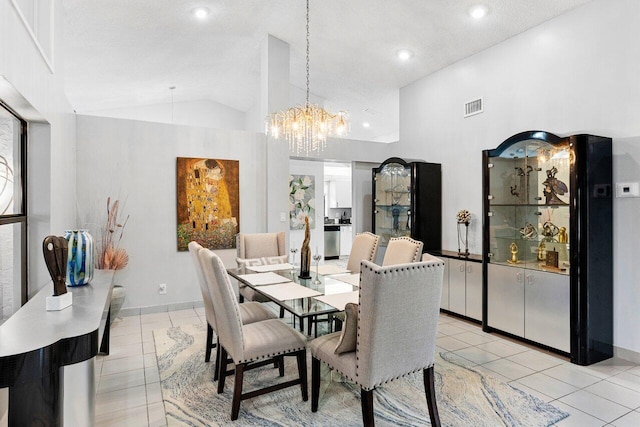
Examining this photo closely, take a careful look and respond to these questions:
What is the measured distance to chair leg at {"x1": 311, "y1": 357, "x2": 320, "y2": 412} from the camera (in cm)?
235

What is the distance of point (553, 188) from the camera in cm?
354

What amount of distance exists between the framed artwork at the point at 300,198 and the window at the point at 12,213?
5.56 meters

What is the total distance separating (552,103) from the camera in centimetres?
375

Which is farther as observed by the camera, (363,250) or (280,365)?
(363,250)

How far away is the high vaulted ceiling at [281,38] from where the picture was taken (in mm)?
3922

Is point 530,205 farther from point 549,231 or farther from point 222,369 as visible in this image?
point 222,369

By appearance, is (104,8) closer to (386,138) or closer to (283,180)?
(283,180)

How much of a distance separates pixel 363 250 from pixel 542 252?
5.67 feet

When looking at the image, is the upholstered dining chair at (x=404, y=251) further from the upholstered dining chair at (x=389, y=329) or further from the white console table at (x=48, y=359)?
the white console table at (x=48, y=359)

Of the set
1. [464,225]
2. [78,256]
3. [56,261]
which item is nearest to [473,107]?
[464,225]

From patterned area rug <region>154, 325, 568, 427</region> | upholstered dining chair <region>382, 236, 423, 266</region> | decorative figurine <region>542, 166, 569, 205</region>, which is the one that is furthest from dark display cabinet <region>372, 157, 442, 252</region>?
patterned area rug <region>154, 325, 568, 427</region>

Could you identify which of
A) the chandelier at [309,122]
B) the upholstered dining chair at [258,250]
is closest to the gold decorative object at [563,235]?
the chandelier at [309,122]

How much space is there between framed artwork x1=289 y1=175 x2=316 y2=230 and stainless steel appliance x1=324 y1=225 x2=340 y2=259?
1.04 meters

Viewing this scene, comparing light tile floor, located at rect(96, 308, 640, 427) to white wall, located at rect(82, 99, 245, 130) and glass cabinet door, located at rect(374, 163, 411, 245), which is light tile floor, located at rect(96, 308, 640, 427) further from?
white wall, located at rect(82, 99, 245, 130)
